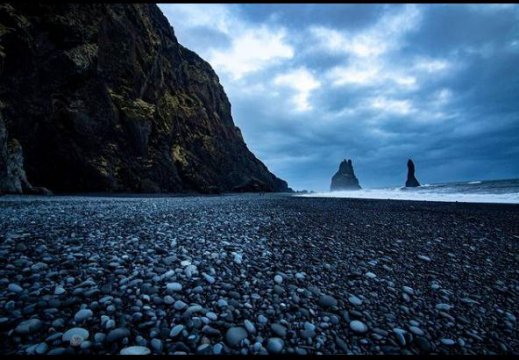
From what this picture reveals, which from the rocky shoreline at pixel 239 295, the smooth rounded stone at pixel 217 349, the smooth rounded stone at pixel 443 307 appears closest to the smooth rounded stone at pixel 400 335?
the rocky shoreline at pixel 239 295

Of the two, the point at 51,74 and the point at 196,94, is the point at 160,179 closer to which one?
the point at 51,74

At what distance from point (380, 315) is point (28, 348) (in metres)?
3.70

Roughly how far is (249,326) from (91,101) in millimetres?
33283

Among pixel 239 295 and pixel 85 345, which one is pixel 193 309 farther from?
pixel 85 345

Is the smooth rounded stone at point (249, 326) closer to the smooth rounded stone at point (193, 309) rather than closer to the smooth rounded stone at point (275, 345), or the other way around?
the smooth rounded stone at point (275, 345)

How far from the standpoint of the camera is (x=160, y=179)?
116ft

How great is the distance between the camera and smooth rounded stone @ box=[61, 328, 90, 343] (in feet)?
7.18

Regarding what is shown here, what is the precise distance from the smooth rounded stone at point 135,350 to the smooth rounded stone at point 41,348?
630 mm

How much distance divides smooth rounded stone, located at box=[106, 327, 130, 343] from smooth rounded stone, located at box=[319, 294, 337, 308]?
2.28 meters

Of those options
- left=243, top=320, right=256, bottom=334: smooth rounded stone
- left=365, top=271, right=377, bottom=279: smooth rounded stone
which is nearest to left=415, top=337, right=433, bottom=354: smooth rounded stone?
left=365, top=271, right=377, bottom=279: smooth rounded stone

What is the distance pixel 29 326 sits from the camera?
7.41 ft

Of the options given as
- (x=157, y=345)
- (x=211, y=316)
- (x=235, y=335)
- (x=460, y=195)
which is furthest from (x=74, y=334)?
(x=460, y=195)

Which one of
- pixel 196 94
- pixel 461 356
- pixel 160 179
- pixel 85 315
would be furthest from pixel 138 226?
pixel 196 94

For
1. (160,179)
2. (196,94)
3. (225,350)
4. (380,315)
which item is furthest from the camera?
(196,94)
